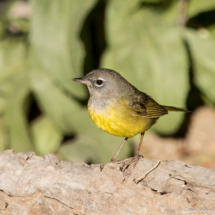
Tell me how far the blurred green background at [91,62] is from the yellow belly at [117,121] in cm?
177

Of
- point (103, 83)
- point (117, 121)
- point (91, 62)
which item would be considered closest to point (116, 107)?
point (117, 121)

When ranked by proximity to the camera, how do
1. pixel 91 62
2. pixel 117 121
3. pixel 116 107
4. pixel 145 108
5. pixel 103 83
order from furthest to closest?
pixel 91 62
pixel 145 108
pixel 103 83
pixel 116 107
pixel 117 121

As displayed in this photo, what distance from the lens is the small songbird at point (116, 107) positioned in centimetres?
322

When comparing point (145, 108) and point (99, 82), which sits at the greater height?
point (99, 82)

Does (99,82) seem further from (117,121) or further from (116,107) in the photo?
(117,121)

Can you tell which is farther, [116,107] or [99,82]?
[99,82]

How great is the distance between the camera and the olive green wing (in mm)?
3492

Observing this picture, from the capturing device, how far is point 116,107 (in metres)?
3.34

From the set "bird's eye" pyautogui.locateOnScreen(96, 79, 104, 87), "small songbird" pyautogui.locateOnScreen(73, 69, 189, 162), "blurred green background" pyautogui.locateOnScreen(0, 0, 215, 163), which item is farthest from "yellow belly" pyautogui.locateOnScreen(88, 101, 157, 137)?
"blurred green background" pyautogui.locateOnScreen(0, 0, 215, 163)

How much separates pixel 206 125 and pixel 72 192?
4.34 m

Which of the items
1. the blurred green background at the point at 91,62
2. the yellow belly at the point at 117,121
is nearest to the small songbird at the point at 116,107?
the yellow belly at the point at 117,121

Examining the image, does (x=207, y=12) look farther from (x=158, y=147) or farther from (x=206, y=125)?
(x=158, y=147)

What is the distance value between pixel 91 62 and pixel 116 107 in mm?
2586

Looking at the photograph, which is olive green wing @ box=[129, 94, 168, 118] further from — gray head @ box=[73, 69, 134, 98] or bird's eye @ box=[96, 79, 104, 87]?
bird's eye @ box=[96, 79, 104, 87]
